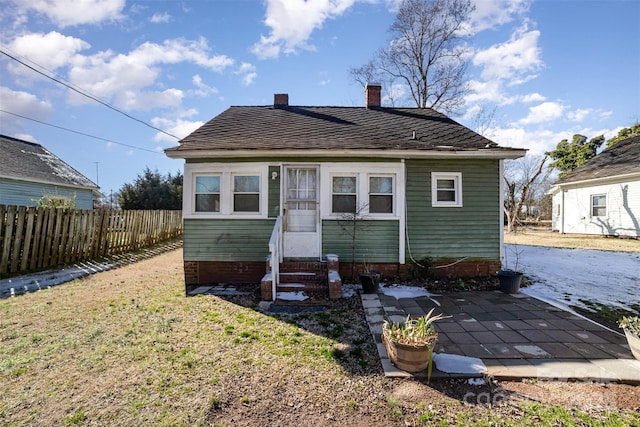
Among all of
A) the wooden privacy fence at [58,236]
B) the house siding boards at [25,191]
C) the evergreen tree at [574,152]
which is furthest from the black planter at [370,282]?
the evergreen tree at [574,152]

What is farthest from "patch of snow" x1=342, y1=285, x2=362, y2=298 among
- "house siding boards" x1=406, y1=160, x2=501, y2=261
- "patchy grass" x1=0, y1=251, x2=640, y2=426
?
"house siding boards" x1=406, y1=160, x2=501, y2=261

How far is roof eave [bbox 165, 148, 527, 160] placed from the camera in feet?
20.8

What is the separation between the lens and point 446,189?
272 inches

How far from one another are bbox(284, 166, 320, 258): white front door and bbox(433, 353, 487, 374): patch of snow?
12.8ft

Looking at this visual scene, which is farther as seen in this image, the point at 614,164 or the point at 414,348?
the point at 614,164

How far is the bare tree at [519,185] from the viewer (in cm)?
1827

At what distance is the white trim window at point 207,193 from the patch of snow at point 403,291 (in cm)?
435

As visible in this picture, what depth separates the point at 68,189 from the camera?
50.0ft

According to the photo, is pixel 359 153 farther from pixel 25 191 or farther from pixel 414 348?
pixel 25 191

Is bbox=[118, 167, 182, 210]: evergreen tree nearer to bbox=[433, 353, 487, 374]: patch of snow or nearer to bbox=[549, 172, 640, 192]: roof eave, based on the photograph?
bbox=[433, 353, 487, 374]: patch of snow

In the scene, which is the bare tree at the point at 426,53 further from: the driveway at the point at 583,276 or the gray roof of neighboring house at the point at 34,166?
the gray roof of neighboring house at the point at 34,166

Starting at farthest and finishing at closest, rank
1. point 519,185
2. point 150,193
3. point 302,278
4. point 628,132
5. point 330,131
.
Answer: point 519,185
point 150,193
point 628,132
point 330,131
point 302,278

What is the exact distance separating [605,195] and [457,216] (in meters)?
14.4

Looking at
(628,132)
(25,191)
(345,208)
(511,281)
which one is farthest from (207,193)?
(628,132)
